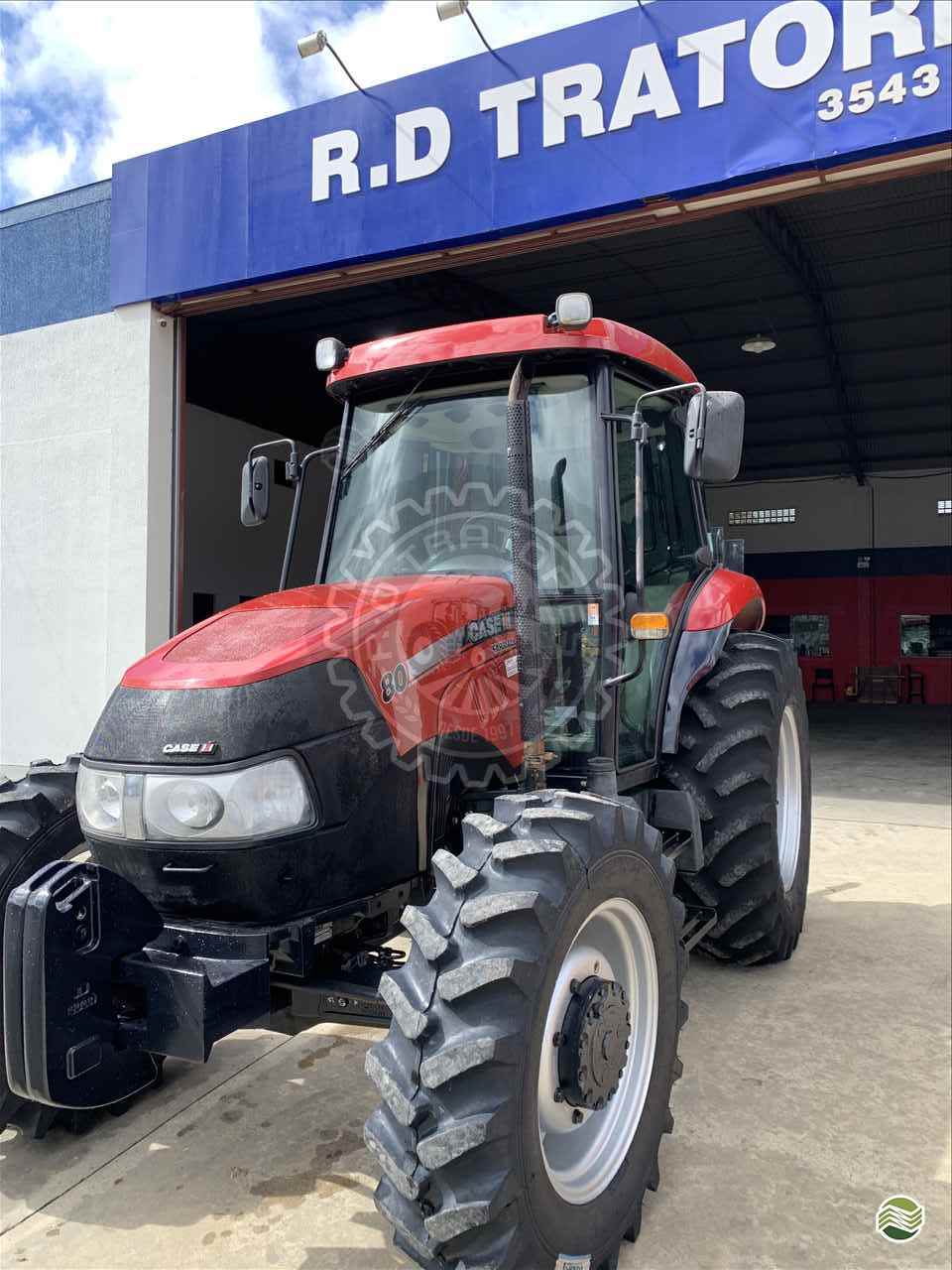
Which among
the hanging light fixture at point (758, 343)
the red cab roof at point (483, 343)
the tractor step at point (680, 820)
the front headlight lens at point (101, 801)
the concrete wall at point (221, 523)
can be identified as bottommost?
the tractor step at point (680, 820)

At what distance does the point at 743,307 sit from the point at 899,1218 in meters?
12.5

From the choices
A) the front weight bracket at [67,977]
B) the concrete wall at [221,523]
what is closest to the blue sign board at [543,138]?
the front weight bracket at [67,977]

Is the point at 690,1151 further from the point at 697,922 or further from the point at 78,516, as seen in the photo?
the point at 78,516

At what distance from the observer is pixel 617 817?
2.44m

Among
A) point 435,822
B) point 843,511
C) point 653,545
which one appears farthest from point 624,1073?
point 843,511

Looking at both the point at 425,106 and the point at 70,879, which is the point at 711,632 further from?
the point at 425,106

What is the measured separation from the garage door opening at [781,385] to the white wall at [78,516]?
593 millimetres

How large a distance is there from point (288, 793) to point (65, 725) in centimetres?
777

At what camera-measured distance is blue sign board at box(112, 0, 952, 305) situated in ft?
20.6

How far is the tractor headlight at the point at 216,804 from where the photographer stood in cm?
228

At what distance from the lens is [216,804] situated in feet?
7.47

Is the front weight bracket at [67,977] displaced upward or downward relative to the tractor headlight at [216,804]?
downward

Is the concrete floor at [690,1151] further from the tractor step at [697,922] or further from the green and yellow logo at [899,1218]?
the tractor step at [697,922]

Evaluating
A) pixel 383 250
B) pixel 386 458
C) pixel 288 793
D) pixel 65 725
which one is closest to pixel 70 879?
pixel 288 793
